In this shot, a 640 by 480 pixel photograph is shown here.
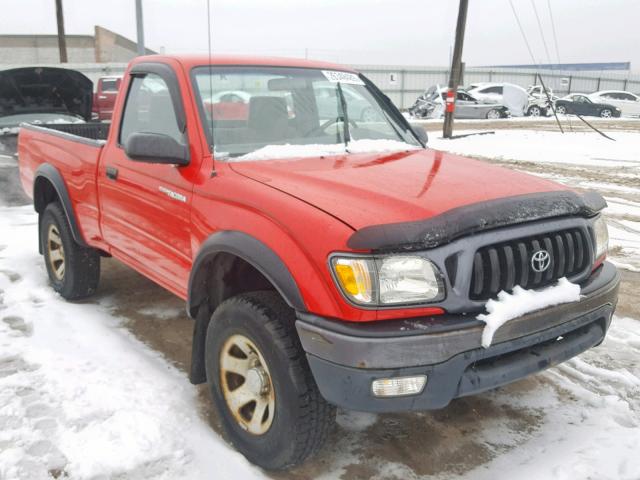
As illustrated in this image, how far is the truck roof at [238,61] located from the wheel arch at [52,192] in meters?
1.16

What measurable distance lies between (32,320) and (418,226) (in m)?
3.21

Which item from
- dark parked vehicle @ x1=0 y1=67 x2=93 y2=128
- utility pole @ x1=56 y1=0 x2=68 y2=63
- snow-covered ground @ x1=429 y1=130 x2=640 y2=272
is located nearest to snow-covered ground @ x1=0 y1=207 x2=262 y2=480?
snow-covered ground @ x1=429 y1=130 x2=640 y2=272

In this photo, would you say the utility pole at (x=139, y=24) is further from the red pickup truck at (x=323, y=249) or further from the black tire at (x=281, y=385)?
the black tire at (x=281, y=385)

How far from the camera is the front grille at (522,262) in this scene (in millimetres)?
2395

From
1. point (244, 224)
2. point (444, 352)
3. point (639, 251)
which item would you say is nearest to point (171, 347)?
point (244, 224)

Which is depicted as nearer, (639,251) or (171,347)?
(171,347)

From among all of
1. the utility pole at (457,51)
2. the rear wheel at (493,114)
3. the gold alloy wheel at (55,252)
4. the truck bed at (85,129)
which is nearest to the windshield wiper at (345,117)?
the gold alloy wheel at (55,252)

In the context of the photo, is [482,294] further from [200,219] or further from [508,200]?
[200,219]

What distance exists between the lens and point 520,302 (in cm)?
240

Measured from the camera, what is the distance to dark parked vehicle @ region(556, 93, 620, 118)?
1208 inches

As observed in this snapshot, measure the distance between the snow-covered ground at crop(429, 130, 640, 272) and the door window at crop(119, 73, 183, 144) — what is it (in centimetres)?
441

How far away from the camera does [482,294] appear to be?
7.88ft

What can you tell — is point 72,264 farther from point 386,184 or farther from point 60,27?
point 60,27

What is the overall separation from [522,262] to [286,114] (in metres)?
1.68
